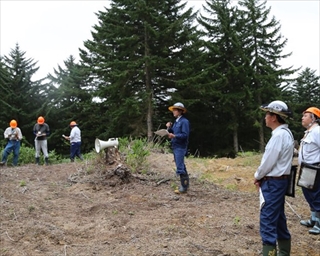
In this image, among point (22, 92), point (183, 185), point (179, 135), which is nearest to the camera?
point (179, 135)

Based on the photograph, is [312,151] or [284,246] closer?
[284,246]

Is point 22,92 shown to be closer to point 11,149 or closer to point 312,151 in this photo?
point 11,149

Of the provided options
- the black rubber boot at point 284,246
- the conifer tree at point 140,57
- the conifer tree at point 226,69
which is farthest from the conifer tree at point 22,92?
the black rubber boot at point 284,246

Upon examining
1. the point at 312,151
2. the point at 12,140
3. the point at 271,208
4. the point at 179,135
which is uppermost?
the point at 179,135

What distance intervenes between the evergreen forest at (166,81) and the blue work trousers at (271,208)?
50.4 feet

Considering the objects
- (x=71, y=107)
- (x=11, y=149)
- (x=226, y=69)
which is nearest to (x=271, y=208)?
(x=11, y=149)

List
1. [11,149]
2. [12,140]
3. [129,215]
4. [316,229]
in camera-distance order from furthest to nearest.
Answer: [11,149] < [12,140] < [129,215] < [316,229]

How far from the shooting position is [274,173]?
3.65 metres

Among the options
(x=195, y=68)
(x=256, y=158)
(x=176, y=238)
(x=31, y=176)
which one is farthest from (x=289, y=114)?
(x=195, y=68)

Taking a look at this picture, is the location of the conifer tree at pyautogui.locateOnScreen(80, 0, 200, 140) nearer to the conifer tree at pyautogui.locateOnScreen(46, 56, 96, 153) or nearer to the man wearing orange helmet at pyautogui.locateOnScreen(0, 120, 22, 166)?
the conifer tree at pyautogui.locateOnScreen(46, 56, 96, 153)

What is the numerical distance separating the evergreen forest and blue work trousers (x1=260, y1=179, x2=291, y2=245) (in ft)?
50.4

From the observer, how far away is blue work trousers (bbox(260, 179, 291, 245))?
3.59 metres

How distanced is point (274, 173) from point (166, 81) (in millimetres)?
18998

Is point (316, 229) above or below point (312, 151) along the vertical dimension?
below
